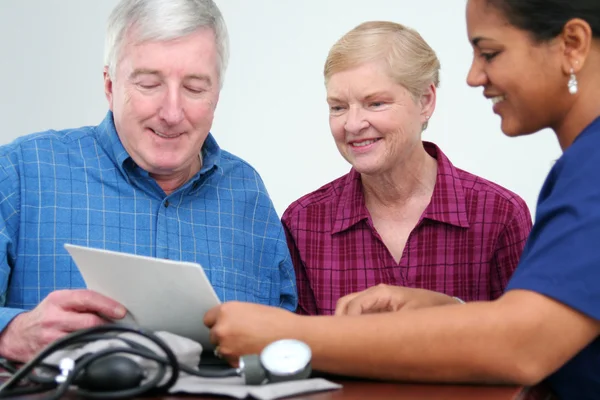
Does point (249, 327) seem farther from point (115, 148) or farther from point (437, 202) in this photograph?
point (437, 202)

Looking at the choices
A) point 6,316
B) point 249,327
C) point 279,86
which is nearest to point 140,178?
point 6,316

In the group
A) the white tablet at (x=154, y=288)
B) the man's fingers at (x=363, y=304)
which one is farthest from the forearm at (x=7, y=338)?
the man's fingers at (x=363, y=304)

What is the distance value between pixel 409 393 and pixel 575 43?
23.4 inches

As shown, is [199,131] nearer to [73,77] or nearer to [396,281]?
[396,281]

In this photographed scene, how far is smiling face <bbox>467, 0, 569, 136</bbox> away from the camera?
1309 mm

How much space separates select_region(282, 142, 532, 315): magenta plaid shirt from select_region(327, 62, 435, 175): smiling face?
0.43 ft

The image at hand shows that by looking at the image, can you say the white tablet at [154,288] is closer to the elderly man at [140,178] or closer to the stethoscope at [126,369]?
the stethoscope at [126,369]

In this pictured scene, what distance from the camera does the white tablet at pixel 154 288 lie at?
3.89ft

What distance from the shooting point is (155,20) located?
1.90 meters

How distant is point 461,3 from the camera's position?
Result: 3.39 meters

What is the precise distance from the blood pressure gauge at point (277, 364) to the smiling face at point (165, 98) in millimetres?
935

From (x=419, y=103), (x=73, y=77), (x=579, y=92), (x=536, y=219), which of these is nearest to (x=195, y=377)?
(x=536, y=219)

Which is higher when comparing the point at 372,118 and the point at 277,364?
the point at 372,118

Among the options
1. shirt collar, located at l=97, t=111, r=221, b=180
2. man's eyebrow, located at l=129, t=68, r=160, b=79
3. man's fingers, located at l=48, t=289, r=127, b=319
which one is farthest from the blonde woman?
man's fingers, located at l=48, t=289, r=127, b=319
